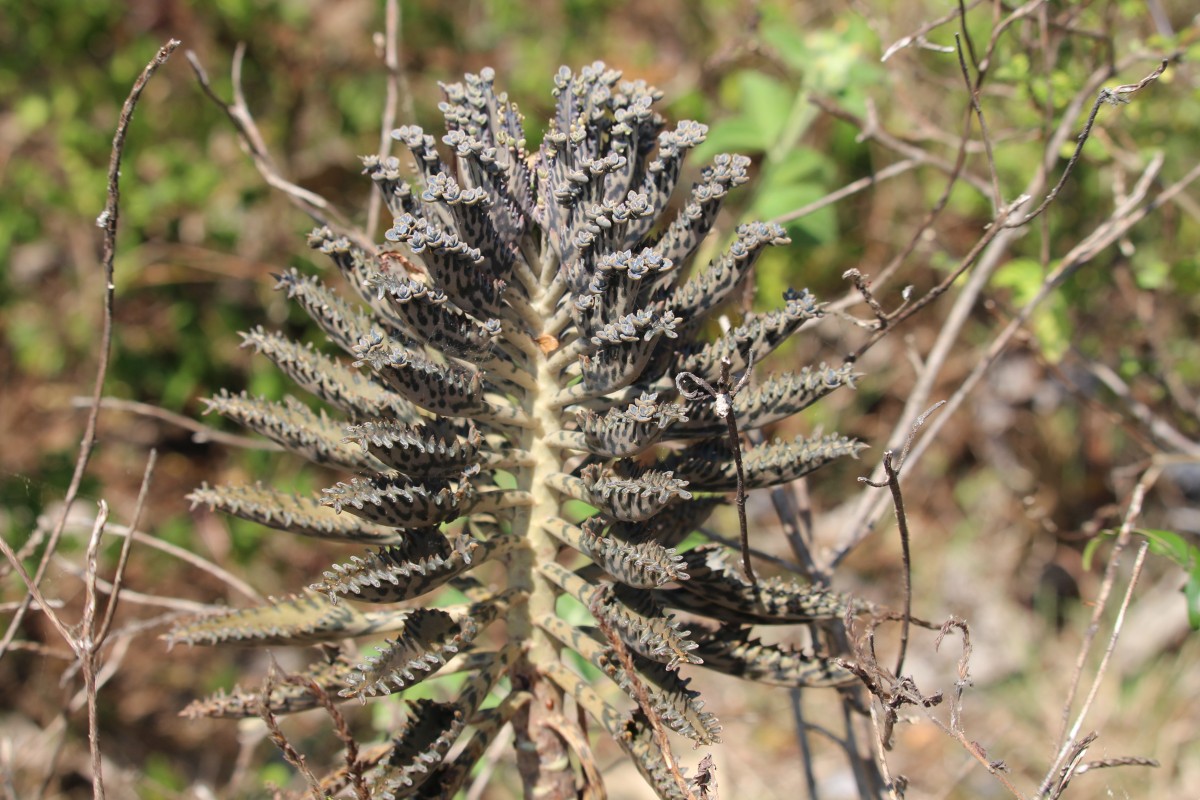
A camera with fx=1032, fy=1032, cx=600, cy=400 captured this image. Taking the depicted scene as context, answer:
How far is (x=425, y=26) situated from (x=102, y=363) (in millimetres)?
3062

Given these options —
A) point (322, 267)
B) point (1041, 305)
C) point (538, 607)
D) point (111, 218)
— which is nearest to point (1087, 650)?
point (538, 607)

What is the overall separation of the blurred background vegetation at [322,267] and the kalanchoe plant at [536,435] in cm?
201

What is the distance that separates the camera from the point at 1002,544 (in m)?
4.35

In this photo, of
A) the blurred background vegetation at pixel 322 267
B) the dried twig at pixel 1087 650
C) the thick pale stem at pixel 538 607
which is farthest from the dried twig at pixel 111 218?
the blurred background vegetation at pixel 322 267

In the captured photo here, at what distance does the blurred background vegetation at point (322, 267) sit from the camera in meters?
3.78

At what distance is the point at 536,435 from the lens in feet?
5.68

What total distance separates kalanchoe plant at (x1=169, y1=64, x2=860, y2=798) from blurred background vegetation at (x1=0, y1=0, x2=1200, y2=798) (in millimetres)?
2013

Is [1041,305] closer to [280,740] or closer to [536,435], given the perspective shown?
[536,435]

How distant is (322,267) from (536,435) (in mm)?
2614

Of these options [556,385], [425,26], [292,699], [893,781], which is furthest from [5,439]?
[893,781]

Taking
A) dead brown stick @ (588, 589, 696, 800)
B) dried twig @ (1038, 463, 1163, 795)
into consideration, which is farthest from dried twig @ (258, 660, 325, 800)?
dried twig @ (1038, 463, 1163, 795)

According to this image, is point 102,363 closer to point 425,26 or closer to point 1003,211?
point 1003,211

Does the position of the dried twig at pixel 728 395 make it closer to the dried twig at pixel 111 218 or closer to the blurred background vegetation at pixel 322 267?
the dried twig at pixel 111 218

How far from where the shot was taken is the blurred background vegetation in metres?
3.78
